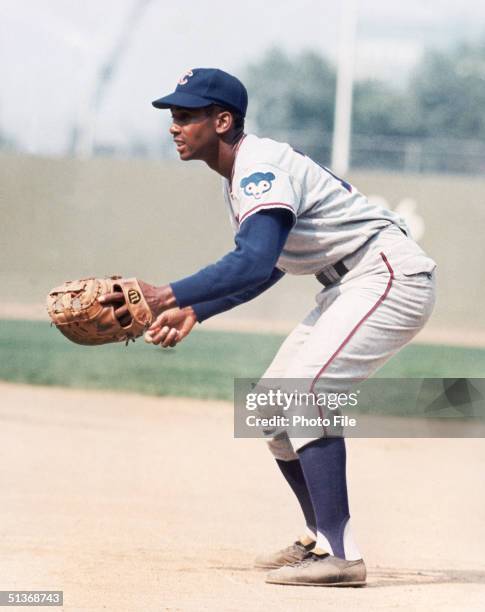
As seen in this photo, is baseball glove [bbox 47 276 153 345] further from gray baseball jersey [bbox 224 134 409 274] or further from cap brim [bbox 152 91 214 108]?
cap brim [bbox 152 91 214 108]

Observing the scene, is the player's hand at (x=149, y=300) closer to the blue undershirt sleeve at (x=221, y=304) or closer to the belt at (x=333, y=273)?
the blue undershirt sleeve at (x=221, y=304)

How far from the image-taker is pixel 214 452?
23.7ft

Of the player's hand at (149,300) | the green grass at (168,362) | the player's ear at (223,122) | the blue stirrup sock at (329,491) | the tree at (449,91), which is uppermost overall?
the tree at (449,91)

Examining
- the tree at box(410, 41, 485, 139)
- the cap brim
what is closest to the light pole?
the tree at box(410, 41, 485, 139)

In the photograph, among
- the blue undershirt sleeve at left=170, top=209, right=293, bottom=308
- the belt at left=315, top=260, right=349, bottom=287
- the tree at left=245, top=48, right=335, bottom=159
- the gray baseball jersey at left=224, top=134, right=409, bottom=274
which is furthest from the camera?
the tree at left=245, top=48, right=335, bottom=159

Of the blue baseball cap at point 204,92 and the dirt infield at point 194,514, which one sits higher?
the blue baseball cap at point 204,92

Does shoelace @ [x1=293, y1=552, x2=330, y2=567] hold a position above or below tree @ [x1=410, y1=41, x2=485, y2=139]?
below

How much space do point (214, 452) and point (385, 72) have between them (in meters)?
34.9

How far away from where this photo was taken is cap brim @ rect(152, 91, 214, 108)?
3.84 meters

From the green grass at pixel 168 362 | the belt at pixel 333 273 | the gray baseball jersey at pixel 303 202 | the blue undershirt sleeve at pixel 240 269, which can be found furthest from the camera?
the green grass at pixel 168 362

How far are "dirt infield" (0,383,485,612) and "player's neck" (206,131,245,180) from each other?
1.41 m

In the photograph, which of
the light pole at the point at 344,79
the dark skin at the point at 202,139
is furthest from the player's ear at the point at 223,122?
the light pole at the point at 344,79

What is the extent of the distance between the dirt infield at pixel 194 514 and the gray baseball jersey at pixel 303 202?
115cm

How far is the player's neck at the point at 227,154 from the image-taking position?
3.96 meters
